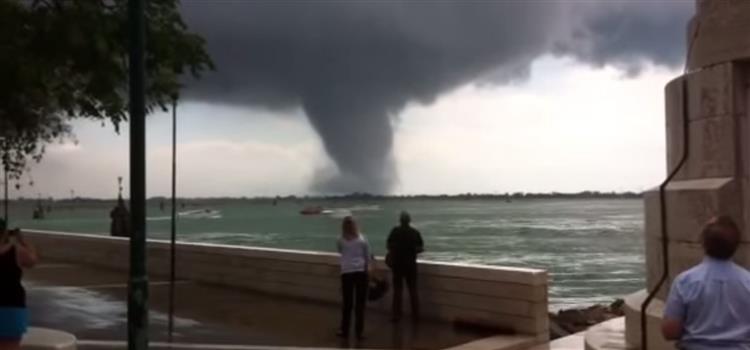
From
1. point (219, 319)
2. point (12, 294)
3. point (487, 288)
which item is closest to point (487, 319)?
point (487, 288)

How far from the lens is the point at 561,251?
236 ft

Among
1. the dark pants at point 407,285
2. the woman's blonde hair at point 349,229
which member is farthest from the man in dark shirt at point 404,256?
the woman's blonde hair at point 349,229

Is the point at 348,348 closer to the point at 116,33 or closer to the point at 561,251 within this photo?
the point at 116,33

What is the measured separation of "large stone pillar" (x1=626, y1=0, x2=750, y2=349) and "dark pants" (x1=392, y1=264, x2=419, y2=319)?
16.7 ft

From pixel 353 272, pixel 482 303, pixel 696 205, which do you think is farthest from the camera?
pixel 482 303

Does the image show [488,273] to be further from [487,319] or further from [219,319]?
[219,319]

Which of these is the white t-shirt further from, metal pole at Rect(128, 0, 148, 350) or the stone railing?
metal pole at Rect(128, 0, 148, 350)

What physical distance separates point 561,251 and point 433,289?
6036 cm

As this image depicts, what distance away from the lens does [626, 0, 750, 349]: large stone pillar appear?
24.0 ft

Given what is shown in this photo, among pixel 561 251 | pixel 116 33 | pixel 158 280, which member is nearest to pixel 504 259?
pixel 561 251

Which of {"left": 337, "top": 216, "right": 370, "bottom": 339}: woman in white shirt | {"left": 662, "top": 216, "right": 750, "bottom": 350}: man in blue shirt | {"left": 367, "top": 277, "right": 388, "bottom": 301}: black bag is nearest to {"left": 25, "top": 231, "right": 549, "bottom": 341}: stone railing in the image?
{"left": 367, "top": 277, "right": 388, "bottom": 301}: black bag

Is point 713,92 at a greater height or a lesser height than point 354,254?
greater

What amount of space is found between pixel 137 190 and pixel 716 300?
3.76m

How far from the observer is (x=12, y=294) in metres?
7.64
